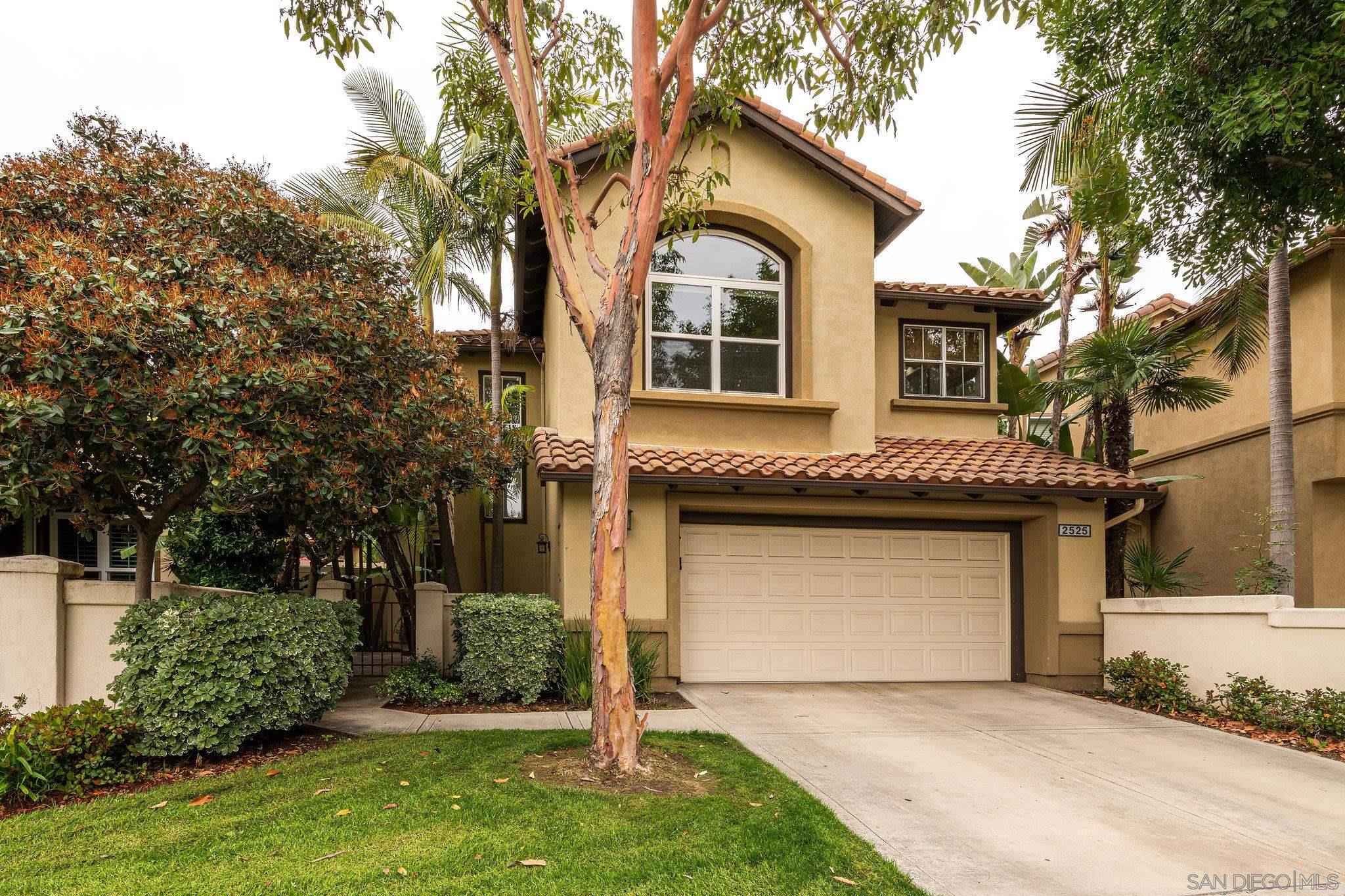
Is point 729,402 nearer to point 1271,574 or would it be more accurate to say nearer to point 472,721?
point 472,721

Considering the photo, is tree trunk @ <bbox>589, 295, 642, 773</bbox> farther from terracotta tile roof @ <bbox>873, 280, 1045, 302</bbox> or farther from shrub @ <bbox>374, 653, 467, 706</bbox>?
terracotta tile roof @ <bbox>873, 280, 1045, 302</bbox>

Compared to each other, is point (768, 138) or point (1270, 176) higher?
point (768, 138)

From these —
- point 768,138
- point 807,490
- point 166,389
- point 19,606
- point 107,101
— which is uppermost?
point 768,138

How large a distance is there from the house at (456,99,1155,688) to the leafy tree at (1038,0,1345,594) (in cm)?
234

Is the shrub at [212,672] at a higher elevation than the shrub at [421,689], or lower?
higher

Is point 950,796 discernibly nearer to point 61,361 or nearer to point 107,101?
point 61,361

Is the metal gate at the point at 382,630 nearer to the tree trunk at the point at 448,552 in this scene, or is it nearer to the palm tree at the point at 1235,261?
the tree trunk at the point at 448,552

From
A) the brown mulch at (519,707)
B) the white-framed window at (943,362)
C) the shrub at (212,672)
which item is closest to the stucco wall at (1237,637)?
the white-framed window at (943,362)

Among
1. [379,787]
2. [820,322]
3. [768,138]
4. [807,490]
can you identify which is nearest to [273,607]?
[379,787]

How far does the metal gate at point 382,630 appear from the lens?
12.6m

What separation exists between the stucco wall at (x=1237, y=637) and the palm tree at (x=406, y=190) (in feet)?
31.8

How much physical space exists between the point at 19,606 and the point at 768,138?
1040 cm

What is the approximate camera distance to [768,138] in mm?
11867

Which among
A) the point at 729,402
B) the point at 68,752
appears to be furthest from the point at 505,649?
the point at 729,402
